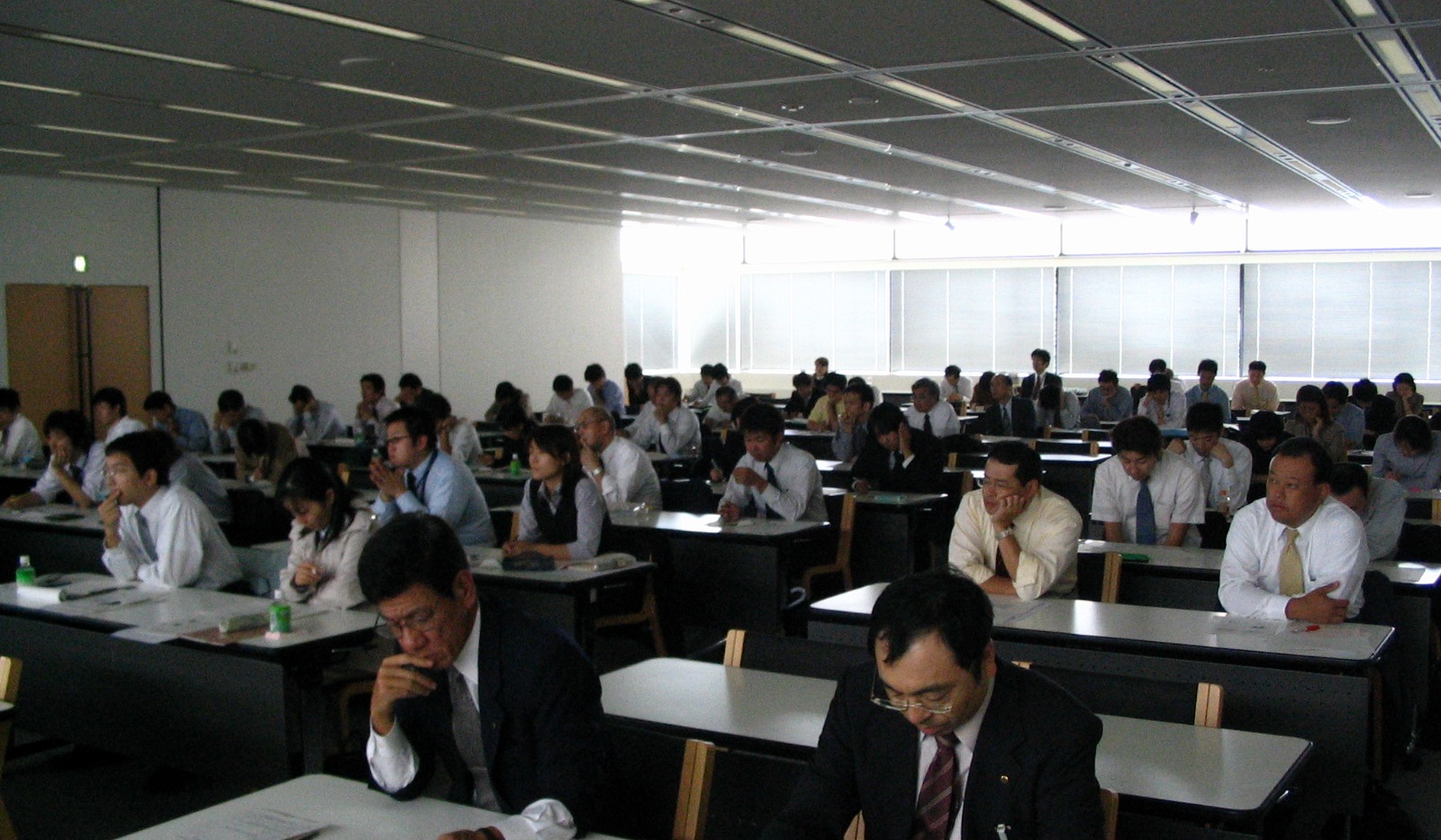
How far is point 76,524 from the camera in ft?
22.9

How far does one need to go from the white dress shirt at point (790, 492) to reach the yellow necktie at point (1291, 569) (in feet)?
9.54

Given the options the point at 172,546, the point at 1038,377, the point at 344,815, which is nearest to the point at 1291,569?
the point at 344,815

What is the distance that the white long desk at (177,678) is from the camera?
4.13m

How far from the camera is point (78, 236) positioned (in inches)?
510

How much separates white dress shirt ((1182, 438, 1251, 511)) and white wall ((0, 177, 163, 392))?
11.1 meters

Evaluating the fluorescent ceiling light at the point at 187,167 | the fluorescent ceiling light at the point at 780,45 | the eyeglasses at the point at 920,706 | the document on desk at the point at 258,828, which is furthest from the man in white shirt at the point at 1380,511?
the fluorescent ceiling light at the point at 187,167

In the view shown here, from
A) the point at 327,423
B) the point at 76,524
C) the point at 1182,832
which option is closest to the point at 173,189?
the point at 327,423

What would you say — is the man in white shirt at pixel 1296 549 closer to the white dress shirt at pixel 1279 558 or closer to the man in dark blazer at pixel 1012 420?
the white dress shirt at pixel 1279 558

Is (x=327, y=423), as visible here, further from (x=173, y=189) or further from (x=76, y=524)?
(x=76, y=524)

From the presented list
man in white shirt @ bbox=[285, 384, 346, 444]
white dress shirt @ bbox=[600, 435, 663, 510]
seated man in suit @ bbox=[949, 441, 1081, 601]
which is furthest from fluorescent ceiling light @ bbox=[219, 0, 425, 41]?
man in white shirt @ bbox=[285, 384, 346, 444]

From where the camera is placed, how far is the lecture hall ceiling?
236 inches

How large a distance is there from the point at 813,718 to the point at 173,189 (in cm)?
1273

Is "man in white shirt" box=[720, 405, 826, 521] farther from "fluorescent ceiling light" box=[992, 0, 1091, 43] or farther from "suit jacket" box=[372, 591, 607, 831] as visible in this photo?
"suit jacket" box=[372, 591, 607, 831]

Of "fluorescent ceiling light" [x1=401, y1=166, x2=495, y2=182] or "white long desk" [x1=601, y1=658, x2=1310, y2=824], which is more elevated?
"fluorescent ceiling light" [x1=401, y1=166, x2=495, y2=182]
